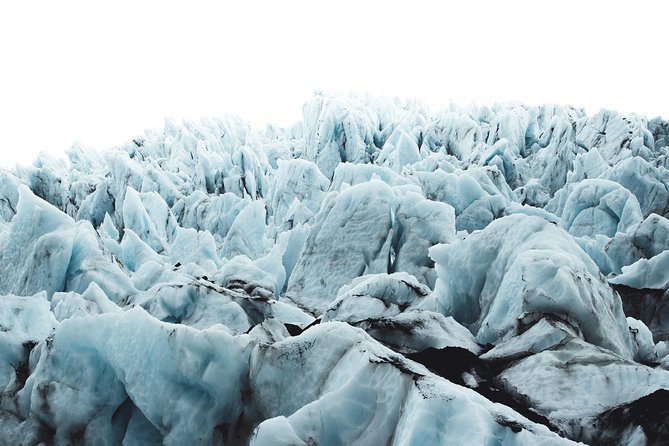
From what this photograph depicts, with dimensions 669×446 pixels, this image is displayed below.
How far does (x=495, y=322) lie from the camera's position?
13.7ft

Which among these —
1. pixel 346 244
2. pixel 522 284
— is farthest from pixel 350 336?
pixel 346 244

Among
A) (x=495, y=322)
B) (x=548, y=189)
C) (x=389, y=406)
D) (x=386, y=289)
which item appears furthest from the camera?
(x=548, y=189)

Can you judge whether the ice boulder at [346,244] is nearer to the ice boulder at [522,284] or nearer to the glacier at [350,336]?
the glacier at [350,336]

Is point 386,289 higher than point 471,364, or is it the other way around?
point 471,364

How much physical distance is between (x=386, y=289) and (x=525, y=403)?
2082 millimetres

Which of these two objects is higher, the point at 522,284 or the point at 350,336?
the point at 350,336

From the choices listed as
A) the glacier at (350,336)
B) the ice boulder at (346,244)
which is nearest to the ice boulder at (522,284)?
the glacier at (350,336)

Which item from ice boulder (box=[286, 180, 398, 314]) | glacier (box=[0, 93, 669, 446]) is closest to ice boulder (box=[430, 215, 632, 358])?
glacier (box=[0, 93, 669, 446])

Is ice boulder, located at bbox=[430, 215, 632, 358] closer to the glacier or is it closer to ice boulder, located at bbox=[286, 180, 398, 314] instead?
the glacier

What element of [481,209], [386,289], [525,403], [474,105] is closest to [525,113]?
[474,105]

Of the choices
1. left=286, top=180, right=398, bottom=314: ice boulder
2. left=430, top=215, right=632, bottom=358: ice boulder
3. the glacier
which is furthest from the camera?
left=286, top=180, right=398, bottom=314: ice boulder

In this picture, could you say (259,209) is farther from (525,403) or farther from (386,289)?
(525,403)

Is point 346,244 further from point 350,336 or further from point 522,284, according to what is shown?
point 350,336

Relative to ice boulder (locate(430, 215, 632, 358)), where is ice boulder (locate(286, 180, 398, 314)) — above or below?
below
